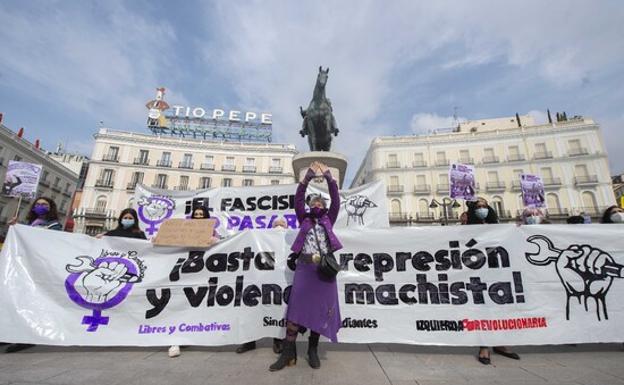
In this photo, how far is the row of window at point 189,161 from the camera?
36.5 metres

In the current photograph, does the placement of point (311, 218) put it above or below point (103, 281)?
above

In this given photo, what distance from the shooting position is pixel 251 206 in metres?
5.96

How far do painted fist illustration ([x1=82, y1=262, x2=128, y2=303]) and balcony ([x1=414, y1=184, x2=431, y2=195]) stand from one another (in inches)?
1411

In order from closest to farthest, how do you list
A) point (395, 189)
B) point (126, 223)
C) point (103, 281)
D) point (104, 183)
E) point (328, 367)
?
point (328, 367) → point (103, 281) → point (126, 223) → point (104, 183) → point (395, 189)

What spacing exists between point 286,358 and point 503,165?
40.0m

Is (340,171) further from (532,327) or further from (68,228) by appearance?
(68,228)

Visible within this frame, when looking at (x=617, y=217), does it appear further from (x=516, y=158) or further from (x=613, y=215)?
(x=516, y=158)

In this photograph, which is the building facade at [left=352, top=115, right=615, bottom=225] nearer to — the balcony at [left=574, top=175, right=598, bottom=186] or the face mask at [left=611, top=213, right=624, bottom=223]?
the balcony at [left=574, top=175, right=598, bottom=186]

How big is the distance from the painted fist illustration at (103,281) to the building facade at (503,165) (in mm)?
31120

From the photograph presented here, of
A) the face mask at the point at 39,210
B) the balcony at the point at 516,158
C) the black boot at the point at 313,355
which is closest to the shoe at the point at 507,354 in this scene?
the black boot at the point at 313,355

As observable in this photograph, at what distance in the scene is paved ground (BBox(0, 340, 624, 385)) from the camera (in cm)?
231

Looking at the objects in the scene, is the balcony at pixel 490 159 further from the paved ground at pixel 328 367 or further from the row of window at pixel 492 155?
the paved ground at pixel 328 367

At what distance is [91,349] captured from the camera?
125 inches

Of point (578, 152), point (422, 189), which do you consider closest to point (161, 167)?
point (422, 189)
